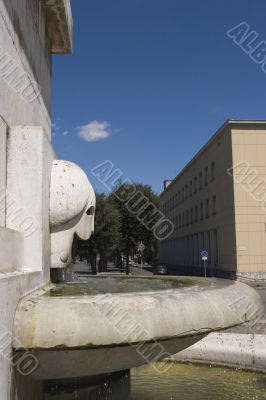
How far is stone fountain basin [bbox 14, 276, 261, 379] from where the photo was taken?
Result: 2.78 metres

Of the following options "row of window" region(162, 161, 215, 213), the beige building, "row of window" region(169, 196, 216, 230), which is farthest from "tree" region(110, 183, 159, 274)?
the beige building

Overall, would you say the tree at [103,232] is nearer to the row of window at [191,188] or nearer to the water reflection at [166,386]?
the row of window at [191,188]

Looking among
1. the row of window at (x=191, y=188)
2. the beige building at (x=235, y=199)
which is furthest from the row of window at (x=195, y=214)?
the row of window at (x=191, y=188)

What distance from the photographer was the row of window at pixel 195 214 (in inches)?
1658

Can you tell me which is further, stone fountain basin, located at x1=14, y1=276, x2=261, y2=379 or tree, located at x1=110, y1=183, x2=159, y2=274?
tree, located at x1=110, y1=183, x2=159, y2=274

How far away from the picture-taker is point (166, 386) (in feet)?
21.6

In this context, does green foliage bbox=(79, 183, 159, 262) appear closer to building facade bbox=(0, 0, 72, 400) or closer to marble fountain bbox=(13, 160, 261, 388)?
building facade bbox=(0, 0, 72, 400)

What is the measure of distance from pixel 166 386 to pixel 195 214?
143 feet

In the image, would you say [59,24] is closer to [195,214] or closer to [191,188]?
[195,214]

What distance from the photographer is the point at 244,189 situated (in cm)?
3472

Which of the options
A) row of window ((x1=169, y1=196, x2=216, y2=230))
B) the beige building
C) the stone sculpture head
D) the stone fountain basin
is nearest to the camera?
the stone fountain basin

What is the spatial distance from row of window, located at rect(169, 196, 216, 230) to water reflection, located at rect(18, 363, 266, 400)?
34258mm

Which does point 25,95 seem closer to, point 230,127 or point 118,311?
point 118,311

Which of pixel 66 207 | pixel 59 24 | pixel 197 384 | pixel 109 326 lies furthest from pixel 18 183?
pixel 197 384
